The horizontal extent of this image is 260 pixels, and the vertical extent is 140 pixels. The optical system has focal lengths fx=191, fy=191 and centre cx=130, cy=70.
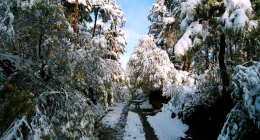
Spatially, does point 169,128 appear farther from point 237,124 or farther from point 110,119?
point 237,124

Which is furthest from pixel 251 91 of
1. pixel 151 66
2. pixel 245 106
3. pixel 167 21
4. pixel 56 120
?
pixel 167 21

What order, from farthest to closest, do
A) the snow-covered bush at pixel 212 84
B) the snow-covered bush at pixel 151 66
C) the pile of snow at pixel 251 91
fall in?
the snow-covered bush at pixel 151 66, the snow-covered bush at pixel 212 84, the pile of snow at pixel 251 91

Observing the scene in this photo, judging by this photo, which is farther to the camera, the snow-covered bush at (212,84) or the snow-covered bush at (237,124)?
the snow-covered bush at (212,84)

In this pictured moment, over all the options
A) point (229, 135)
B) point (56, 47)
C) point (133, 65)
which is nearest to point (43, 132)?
point (56, 47)

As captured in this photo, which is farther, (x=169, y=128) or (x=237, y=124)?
(x=169, y=128)

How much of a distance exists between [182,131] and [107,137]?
3.71 metres

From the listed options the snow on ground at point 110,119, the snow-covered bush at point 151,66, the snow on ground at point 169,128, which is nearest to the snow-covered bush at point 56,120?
the snow on ground at point 169,128

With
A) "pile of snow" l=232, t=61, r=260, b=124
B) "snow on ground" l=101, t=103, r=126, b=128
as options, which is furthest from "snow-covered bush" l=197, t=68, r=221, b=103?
"snow on ground" l=101, t=103, r=126, b=128

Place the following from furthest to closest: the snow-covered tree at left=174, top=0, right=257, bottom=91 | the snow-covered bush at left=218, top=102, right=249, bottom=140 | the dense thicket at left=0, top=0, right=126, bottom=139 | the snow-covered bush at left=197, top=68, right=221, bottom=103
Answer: the snow-covered bush at left=197, top=68, right=221, bottom=103 → the snow-covered tree at left=174, top=0, right=257, bottom=91 → the snow-covered bush at left=218, top=102, right=249, bottom=140 → the dense thicket at left=0, top=0, right=126, bottom=139

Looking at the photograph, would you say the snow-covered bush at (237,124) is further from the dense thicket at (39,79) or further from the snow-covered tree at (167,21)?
the snow-covered tree at (167,21)

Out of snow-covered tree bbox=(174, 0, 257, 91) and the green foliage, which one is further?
snow-covered tree bbox=(174, 0, 257, 91)

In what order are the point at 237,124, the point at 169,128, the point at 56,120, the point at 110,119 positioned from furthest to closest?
1. the point at 110,119
2. the point at 169,128
3. the point at 237,124
4. the point at 56,120

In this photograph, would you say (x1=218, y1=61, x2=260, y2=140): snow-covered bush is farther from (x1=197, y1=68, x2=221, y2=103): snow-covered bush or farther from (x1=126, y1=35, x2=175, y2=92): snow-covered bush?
(x1=126, y1=35, x2=175, y2=92): snow-covered bush

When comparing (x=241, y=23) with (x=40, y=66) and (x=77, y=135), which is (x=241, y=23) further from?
(x=40, y=66)
